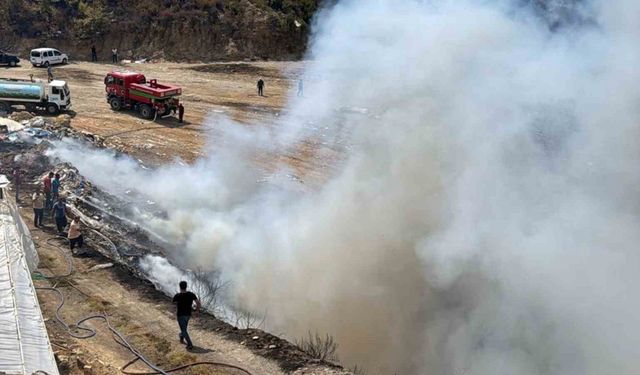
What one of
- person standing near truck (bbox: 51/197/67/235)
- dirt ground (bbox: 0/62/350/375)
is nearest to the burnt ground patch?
dirt ground (bbox: 0/62/350/375)

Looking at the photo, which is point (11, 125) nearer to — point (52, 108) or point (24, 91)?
point (24, 91)

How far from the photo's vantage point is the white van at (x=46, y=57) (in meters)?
39.6

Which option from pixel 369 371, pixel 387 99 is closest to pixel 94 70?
pixel 387 99

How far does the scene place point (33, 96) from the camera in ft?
92.3

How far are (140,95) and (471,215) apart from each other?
20434mm

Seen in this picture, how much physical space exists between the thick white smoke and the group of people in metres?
2.55

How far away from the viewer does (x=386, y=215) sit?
15016mm

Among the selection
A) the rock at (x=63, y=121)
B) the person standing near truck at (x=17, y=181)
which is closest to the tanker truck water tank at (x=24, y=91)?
the rock at (x=63, y=121)

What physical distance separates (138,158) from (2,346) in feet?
52.6

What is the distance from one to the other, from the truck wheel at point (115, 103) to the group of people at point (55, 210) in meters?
12.5

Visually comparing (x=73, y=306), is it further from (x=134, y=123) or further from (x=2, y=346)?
(x=134, y=123)

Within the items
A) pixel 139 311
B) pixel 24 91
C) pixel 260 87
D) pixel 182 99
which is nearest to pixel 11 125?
pixel 24 91

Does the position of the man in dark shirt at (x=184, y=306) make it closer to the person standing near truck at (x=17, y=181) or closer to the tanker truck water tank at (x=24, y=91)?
the person standing near truck at (x=17, y=181)

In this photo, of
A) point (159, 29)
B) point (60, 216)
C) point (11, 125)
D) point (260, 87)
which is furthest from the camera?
point (159, 29)
